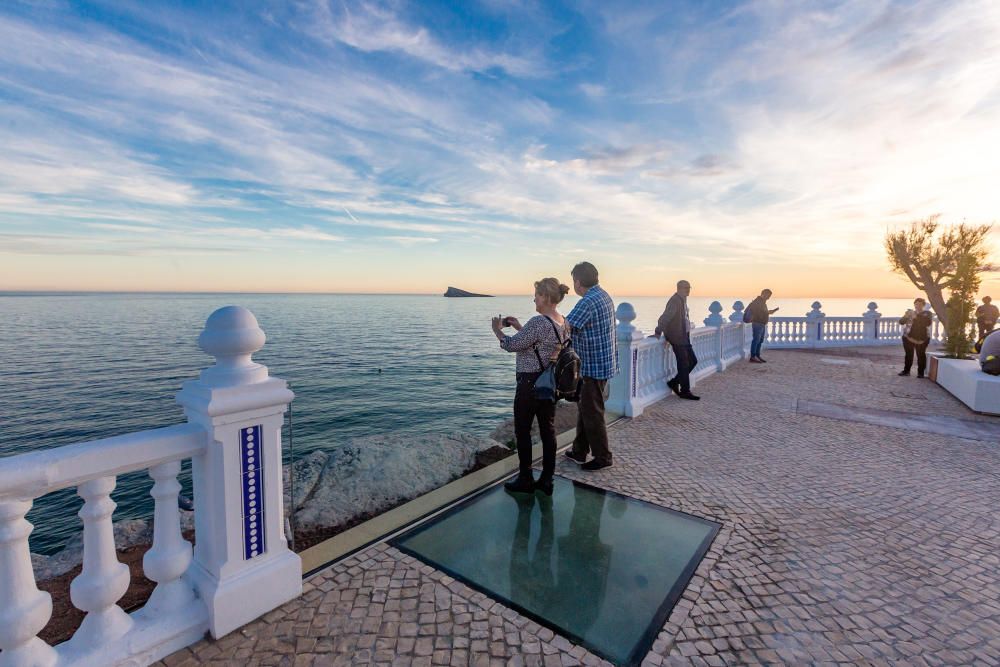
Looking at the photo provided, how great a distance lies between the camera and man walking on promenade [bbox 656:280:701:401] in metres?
7.88

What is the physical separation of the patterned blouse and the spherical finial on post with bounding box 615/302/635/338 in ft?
9.69

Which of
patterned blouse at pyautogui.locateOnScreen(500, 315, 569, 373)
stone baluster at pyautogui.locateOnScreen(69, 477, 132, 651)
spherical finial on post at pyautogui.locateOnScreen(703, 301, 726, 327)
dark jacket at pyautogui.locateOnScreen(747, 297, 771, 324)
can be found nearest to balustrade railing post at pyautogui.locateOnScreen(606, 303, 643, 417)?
patterned blouse at pyautogui.locateOnScreen(500, 315, 569, 373)

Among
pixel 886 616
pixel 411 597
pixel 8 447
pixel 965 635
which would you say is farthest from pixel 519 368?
pixel 8 447

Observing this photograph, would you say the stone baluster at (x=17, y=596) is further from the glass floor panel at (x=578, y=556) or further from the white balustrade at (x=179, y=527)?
the glass floor panel at (x=578, y=556)

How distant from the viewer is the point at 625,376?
6.88 metres

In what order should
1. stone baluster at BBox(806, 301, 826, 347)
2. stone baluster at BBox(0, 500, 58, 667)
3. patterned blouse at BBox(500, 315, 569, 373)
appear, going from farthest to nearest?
stone baluster at BBox(806, 301, 826, 347), patterned blouse at BBox(500, 315, 569, 373), stone baluster at BBox(0, 500, 58, 667)

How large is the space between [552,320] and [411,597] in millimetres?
2244

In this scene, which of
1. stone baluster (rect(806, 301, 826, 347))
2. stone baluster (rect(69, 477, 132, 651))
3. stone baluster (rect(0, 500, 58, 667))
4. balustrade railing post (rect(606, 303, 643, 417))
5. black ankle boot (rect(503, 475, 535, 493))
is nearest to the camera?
stone baluster (rect(0, 500, 58, 667))

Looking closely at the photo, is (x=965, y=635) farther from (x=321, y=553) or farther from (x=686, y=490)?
(x=321, y=553)

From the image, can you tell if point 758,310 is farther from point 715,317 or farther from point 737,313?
point 715,317

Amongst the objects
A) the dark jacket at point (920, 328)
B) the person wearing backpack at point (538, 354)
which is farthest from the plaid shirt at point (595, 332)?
the dark jacket at point (920, 328)

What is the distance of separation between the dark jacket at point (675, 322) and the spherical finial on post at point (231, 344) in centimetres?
674

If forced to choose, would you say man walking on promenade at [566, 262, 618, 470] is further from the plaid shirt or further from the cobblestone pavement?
the cobblestone pavement

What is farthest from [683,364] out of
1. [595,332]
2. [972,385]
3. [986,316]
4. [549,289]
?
[986,316]
